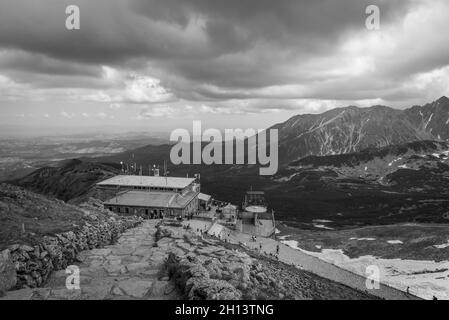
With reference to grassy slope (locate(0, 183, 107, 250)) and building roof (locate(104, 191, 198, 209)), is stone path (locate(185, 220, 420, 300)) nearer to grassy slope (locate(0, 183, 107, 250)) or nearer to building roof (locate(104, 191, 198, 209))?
building roof (locate(104, 191, 198, 209))

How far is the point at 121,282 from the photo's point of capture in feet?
63.1

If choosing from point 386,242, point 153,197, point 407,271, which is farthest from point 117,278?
point 386,242

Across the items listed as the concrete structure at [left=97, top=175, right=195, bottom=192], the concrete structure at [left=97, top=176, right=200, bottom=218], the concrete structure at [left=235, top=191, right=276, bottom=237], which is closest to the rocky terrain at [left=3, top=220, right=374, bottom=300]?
the concrete structure at [left=97, top=176, right=200, bottom=218]

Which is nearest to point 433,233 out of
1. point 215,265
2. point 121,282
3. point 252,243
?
point 252,243

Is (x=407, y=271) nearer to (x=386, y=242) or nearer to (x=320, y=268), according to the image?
(x=320, y=268)

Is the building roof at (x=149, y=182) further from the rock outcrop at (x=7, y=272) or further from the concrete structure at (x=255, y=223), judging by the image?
the rock outcrop at (x=7, y=272)

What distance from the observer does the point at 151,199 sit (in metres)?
74.6

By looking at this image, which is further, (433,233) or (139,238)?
(433,233)

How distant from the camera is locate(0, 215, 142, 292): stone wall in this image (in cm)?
1783

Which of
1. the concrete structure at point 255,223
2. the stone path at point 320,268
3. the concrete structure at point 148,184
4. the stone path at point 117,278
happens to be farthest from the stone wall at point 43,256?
the concrete structure at point 148,184

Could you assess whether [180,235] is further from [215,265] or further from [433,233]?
[433,233]

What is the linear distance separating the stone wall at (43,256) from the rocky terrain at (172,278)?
0.68 m

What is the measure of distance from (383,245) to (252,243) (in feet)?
99.4

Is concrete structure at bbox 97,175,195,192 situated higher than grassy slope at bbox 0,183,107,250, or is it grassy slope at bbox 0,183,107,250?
grassy slope at bbox 0,183,107,250
